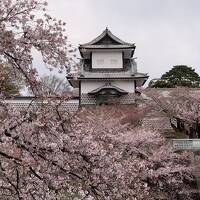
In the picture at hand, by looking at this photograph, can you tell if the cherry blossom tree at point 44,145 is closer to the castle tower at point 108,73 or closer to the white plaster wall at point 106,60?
the castle tower at point 108,73

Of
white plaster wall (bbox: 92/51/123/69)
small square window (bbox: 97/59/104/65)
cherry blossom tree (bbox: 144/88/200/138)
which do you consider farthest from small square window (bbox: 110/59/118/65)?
cherry blossom tree (bbox: 144/88/200/138)

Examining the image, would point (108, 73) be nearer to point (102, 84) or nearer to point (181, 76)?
point (102, 84)

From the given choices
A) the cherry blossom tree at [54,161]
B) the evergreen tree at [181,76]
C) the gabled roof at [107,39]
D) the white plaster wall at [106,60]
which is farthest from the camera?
the evergreen tree at [181,76]

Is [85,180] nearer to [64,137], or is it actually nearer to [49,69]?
[64,137]

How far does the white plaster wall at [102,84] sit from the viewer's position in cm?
2830

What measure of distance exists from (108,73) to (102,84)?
0.83 metres

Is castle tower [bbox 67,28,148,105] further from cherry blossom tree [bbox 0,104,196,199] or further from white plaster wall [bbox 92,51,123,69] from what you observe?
cherry blossom tree [bbox 0,104,196,199]

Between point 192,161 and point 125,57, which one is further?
point 125,57

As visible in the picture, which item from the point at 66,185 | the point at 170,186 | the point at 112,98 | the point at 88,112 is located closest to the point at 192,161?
the point at 170,186

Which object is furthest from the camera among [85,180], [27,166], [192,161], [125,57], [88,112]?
[125,57]

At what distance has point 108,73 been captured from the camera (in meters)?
28.5

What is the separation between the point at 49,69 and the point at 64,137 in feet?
2.14

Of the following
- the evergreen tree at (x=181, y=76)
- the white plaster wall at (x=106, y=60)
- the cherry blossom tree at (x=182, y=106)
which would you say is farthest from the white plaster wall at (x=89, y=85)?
the evergreen tree at (x=181, y=76)

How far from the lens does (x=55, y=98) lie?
436 cm
